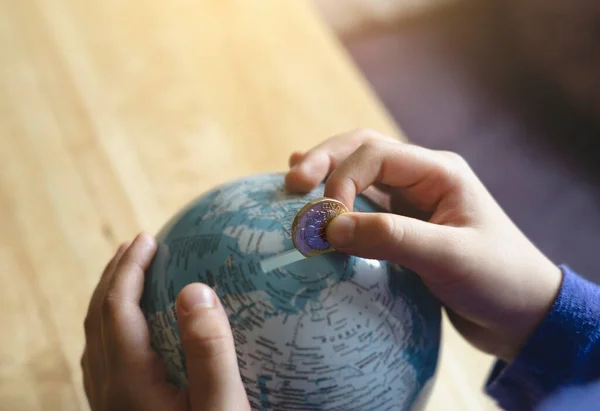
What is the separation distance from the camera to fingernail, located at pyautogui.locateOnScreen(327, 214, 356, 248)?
59 centimetres

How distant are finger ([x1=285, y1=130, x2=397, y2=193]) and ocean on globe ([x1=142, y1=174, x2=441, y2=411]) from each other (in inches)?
0.8

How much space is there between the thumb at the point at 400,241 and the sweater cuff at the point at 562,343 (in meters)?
0.16

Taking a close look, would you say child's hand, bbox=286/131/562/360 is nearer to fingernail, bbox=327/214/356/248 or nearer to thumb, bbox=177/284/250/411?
fingernail, bbox=327/214/356/248

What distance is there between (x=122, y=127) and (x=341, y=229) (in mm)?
731

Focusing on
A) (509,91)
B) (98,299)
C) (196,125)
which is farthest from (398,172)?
(509,91)

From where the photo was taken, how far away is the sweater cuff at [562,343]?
2.34 feet

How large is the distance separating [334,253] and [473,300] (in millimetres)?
183

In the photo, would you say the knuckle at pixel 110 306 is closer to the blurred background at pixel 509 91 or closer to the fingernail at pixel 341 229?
the fingernail at pixel 341 229

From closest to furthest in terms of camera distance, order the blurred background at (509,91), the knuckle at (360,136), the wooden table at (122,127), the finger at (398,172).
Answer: the finger at (398,172) < the knuckle at (360,136) < the wooden table at (122,127) < the blurred background at (509,91)

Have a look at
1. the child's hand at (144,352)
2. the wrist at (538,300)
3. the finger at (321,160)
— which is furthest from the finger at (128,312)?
the wrist at (538,300)

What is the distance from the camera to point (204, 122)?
3.97ft

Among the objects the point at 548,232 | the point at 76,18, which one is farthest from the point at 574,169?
the point at 76,18

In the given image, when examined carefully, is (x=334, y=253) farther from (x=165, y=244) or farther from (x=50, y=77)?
(x=50, y=77)

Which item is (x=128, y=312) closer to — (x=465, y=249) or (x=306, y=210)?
(x=306, y=210)
